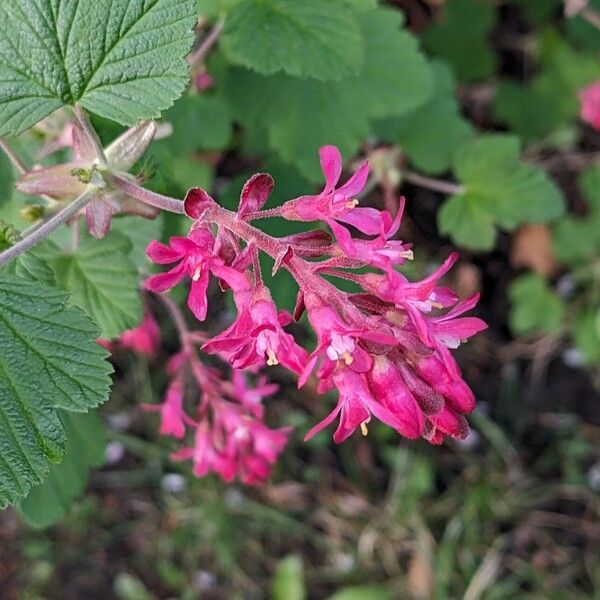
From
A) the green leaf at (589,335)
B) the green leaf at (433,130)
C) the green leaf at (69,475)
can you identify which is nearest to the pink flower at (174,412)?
the green leaf at (69,475)

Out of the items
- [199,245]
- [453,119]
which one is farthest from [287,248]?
[453,119]

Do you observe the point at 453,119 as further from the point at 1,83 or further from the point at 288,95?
the point at 1,83

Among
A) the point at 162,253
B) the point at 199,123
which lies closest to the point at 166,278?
the point at 162,253

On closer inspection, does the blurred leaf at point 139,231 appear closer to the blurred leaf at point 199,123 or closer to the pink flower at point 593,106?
the blurred leaf at point 199,123

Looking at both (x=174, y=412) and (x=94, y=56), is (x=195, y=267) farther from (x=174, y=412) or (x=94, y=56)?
(x=174, y=412)

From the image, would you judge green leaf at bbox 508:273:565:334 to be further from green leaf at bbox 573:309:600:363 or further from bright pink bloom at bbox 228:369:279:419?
bright pink bloom at bbox 228:369:279:419

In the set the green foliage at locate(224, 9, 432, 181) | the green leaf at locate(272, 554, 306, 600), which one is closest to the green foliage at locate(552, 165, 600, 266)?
the green foliage at locate(224, 9, 432, 181)
